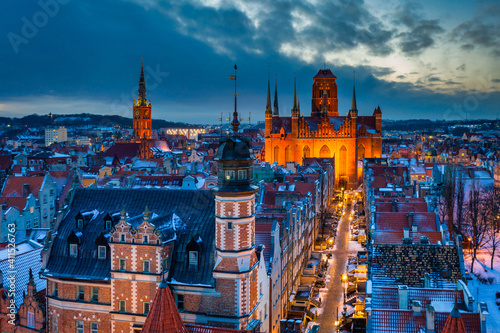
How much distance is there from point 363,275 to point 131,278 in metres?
32.3

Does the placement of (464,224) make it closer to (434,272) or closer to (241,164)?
(434,272)

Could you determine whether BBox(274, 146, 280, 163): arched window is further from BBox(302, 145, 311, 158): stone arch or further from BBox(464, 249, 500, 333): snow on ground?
BBox(464, 249, 500, 333): snow on ground

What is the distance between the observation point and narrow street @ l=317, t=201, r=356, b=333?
49344 mm

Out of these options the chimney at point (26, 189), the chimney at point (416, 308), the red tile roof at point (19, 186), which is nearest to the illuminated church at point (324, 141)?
the red tile roof at point (19, 186)

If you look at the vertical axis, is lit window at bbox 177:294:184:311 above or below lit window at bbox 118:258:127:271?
below

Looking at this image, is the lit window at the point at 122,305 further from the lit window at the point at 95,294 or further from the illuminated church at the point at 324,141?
A: the illuminated church at the point at 324,141

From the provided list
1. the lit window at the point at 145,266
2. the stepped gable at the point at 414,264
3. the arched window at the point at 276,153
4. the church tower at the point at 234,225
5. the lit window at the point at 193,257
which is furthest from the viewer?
the arched window at the point at 276,153

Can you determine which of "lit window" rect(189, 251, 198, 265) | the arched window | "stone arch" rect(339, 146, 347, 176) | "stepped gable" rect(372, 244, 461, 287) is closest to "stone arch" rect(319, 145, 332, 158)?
"stone arch" rect(339, 146, 347, 176)

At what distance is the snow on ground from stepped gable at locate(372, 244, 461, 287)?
5649mm

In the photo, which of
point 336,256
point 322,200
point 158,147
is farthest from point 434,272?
point 158,147

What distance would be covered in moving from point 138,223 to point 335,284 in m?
31.9

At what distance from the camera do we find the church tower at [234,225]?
3466 centimetres

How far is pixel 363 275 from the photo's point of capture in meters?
59.0

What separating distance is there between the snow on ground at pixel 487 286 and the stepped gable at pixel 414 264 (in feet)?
18.5
